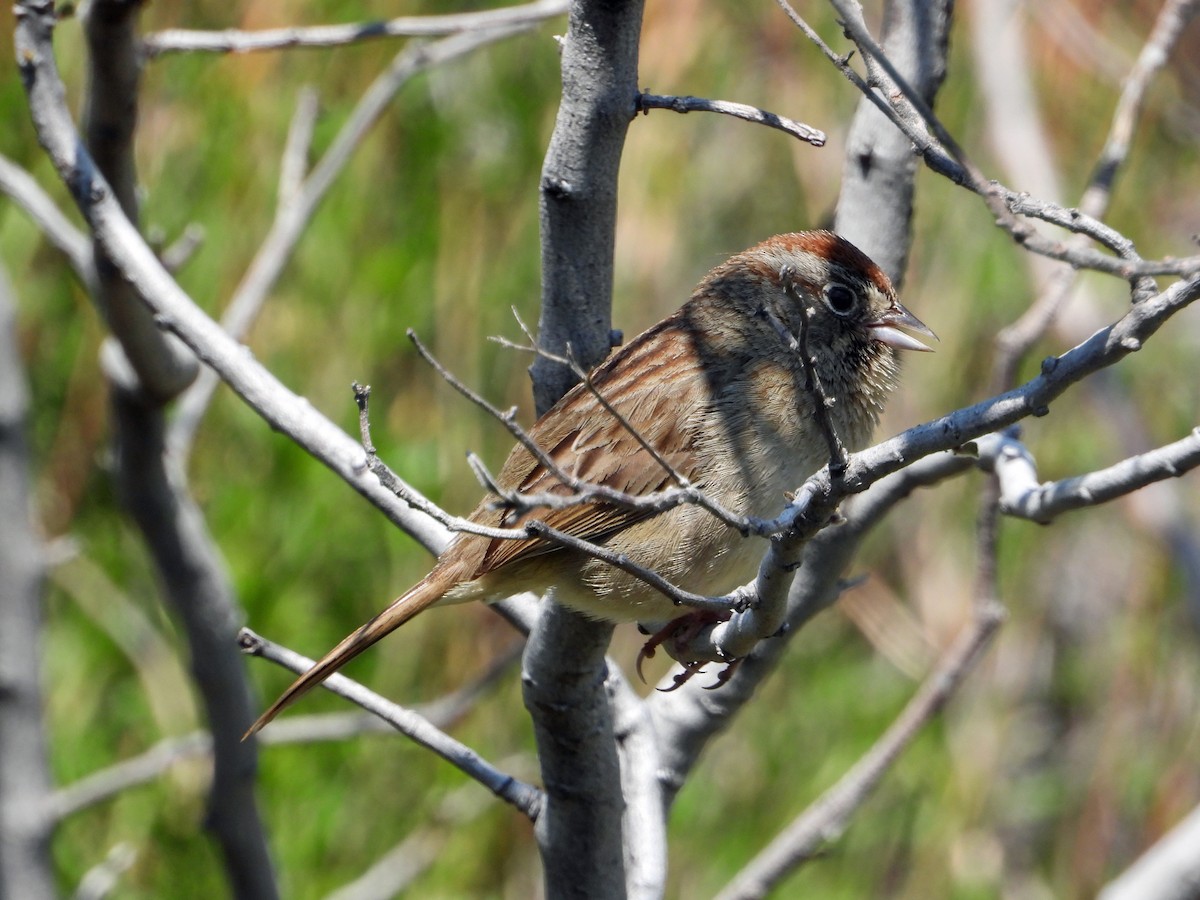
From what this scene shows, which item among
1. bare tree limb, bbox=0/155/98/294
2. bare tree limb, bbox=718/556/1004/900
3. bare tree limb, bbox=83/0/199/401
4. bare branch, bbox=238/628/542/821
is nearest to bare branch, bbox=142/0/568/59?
bare tree limb, bbox=83/0/199/401

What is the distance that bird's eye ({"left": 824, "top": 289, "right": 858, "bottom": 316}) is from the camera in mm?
3094

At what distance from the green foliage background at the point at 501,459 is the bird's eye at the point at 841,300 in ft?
6.61

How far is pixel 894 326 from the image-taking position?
312 cm

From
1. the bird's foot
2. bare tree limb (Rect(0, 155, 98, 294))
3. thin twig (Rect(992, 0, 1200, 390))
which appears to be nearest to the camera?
the bird's foot

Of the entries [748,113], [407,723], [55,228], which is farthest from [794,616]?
[55,228]

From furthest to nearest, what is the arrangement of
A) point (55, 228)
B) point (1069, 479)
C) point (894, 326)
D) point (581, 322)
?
point (55, 228) < point (894, 326) < point (581, 322) < point (1069, 479)

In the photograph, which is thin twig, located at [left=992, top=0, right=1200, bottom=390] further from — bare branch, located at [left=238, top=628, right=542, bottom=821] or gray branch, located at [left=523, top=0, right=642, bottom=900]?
bare branch, located at [left=238, top=628, right=542, bottom=821]

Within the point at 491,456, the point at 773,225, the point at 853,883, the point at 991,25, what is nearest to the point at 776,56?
the point at 773,225

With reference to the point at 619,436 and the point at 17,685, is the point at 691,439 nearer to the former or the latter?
the point at 619,436

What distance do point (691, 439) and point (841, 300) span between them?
1.71 feet

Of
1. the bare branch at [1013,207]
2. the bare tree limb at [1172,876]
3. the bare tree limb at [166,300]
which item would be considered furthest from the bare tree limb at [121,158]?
the bare tree limb at [1172,876]

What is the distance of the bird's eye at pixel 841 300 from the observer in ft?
10.2

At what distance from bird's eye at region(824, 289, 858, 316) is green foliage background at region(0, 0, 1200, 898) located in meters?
2.01

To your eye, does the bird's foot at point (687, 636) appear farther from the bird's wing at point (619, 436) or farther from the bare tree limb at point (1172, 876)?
the bare tree limb at point (1172, 876)
